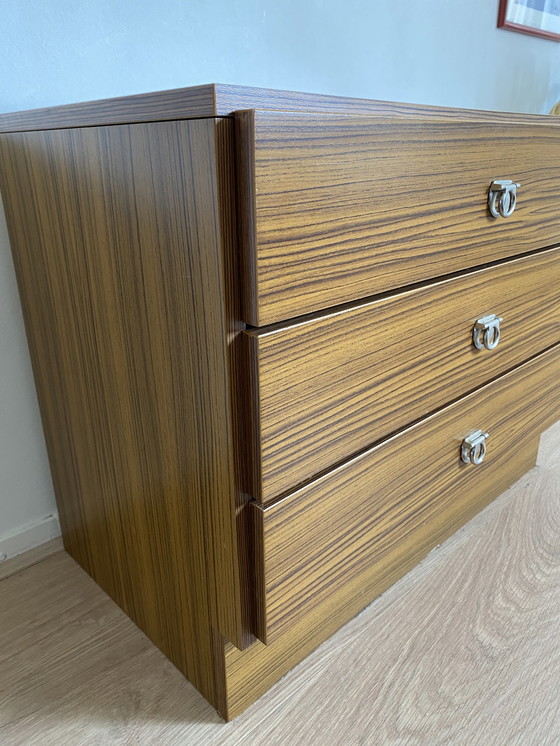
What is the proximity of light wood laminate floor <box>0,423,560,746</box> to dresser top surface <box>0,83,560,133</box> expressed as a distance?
0.63 meters

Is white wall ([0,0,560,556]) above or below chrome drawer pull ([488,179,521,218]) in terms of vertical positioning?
above

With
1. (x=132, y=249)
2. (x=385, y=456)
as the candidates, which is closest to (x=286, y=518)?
(x=385, y=456)

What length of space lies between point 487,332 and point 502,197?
16cm

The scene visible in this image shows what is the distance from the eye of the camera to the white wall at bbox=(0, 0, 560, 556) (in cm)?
76

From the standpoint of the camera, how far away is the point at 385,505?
2.18ft

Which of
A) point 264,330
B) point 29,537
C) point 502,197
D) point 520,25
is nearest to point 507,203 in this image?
point 502,197

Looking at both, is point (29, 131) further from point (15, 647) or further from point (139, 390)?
point (15, 647)

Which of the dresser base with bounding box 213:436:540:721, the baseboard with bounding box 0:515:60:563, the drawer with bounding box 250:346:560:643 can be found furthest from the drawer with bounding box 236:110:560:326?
the baseboard with bounding box 0:515:60:563

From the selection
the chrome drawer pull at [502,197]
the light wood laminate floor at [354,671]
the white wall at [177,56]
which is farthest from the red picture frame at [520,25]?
the light wood laminate floor at [354,671]

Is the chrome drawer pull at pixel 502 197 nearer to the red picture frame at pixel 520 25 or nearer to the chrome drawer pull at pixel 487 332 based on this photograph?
the chrome drawer pull at pixel 487 332

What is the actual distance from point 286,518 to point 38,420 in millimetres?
529

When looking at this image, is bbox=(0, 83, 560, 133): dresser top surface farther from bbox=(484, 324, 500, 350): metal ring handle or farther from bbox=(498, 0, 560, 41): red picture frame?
bbox=(498, 0, 560, 41): red picture frame

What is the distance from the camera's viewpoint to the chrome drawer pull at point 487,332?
0.73 metres

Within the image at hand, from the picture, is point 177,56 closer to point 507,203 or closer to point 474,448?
point 507,203
